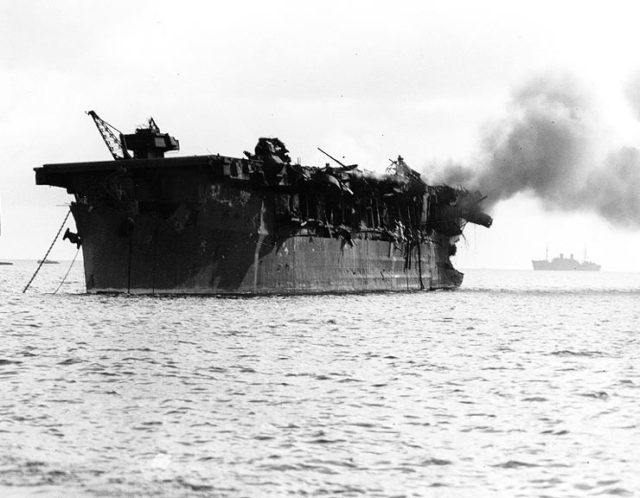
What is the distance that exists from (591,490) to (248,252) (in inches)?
1045

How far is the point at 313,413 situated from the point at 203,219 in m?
21.8

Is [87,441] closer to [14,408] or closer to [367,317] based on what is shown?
[14,408]

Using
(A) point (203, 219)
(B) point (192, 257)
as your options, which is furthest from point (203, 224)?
(B) point (192, 257)

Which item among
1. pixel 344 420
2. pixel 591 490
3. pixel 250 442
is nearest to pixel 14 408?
pixel 250 442

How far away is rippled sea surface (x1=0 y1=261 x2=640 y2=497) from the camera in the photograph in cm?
763

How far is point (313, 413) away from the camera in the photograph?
10617 millimetres

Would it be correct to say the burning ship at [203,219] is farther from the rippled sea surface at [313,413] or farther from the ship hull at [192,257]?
the rippled sea surface at [313,413]

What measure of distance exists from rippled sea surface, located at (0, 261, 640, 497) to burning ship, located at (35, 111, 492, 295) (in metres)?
10.5

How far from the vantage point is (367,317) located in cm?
2753

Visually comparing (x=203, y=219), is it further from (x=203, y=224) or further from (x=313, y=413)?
(x=313, y=413)

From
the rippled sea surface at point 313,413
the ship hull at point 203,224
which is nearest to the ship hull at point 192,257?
the ship hull at point 203,224

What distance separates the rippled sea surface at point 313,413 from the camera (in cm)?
763

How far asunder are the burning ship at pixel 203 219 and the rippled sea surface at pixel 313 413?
415 inches

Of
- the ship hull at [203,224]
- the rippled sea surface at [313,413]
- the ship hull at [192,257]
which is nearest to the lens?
the rippled sea surface at [313,413]
